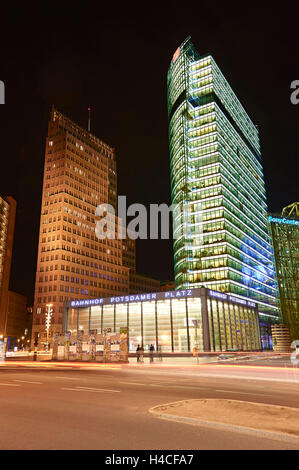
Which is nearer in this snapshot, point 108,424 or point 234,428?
point 234,428

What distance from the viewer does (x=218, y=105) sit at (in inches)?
4560

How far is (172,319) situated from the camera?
63.2m

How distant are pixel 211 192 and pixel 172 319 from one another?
174 ft

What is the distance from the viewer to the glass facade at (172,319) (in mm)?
60812

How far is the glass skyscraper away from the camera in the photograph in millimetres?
102500

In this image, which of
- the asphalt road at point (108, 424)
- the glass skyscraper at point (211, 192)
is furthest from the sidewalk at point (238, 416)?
the glass skyscraper at point (211, 192)

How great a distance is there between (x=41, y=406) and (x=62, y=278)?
115 m

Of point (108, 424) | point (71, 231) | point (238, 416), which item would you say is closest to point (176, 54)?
point (71, 231)

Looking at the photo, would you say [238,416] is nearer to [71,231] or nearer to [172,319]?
[172,319]

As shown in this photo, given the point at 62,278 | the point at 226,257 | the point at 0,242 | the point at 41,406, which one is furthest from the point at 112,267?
the point at 41,406

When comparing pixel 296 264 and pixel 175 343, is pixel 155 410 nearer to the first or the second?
pixel 175 343

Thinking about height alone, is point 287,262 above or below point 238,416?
above

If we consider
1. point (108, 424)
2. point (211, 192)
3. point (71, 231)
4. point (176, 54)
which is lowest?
point (108, 424)

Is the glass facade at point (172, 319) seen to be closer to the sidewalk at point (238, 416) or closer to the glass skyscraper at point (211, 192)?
the glass skyscraper at point (211, 192)
